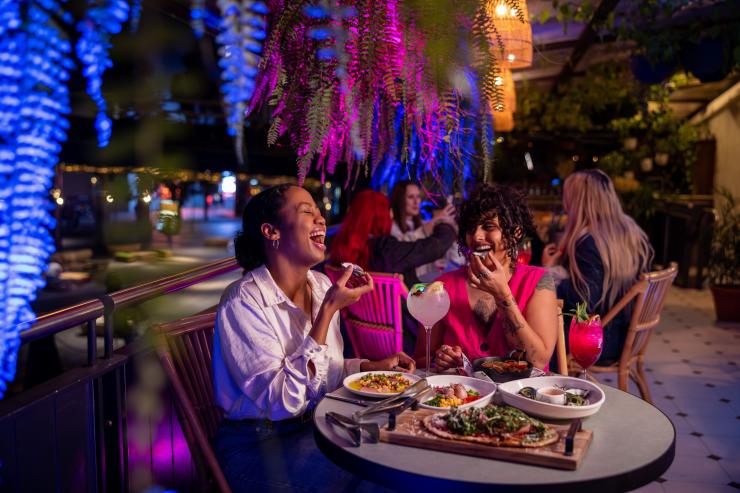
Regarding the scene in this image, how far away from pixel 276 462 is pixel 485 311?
0.96 metres

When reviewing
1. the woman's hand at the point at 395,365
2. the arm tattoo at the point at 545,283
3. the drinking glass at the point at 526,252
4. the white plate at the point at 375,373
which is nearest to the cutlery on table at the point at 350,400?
the white plate at the point at 375,373

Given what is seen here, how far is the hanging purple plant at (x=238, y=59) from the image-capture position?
631 millimetres

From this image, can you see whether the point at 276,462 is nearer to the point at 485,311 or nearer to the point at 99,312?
the point at 99,312

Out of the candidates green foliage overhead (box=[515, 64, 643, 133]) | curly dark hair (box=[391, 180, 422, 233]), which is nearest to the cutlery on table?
curly dark hair (box=[391, 180, 422, 233])

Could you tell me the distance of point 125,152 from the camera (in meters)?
0.74

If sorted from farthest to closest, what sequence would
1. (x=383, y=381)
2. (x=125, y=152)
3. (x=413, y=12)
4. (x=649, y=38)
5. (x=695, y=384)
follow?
(x=649, y=38) < (x=695, y=384) < (x=383, y=381) < (x=413, y=12) < (x=125, y=152)

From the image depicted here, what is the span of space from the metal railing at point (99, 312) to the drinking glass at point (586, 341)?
54.5 inches

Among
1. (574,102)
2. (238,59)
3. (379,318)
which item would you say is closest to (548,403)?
(238,59)

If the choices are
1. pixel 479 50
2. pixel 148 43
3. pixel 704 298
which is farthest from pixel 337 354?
pixel 704 298

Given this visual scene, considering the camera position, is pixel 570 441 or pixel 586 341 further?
pixel 586 341

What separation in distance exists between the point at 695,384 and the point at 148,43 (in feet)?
15.7

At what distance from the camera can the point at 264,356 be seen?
1.71 meters

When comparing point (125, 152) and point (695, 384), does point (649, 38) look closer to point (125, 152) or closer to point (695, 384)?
point (695, 384)

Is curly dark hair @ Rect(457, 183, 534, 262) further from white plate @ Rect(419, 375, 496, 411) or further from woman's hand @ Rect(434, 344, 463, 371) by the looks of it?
white plate @ Rect(419, 375, 496, 411)
